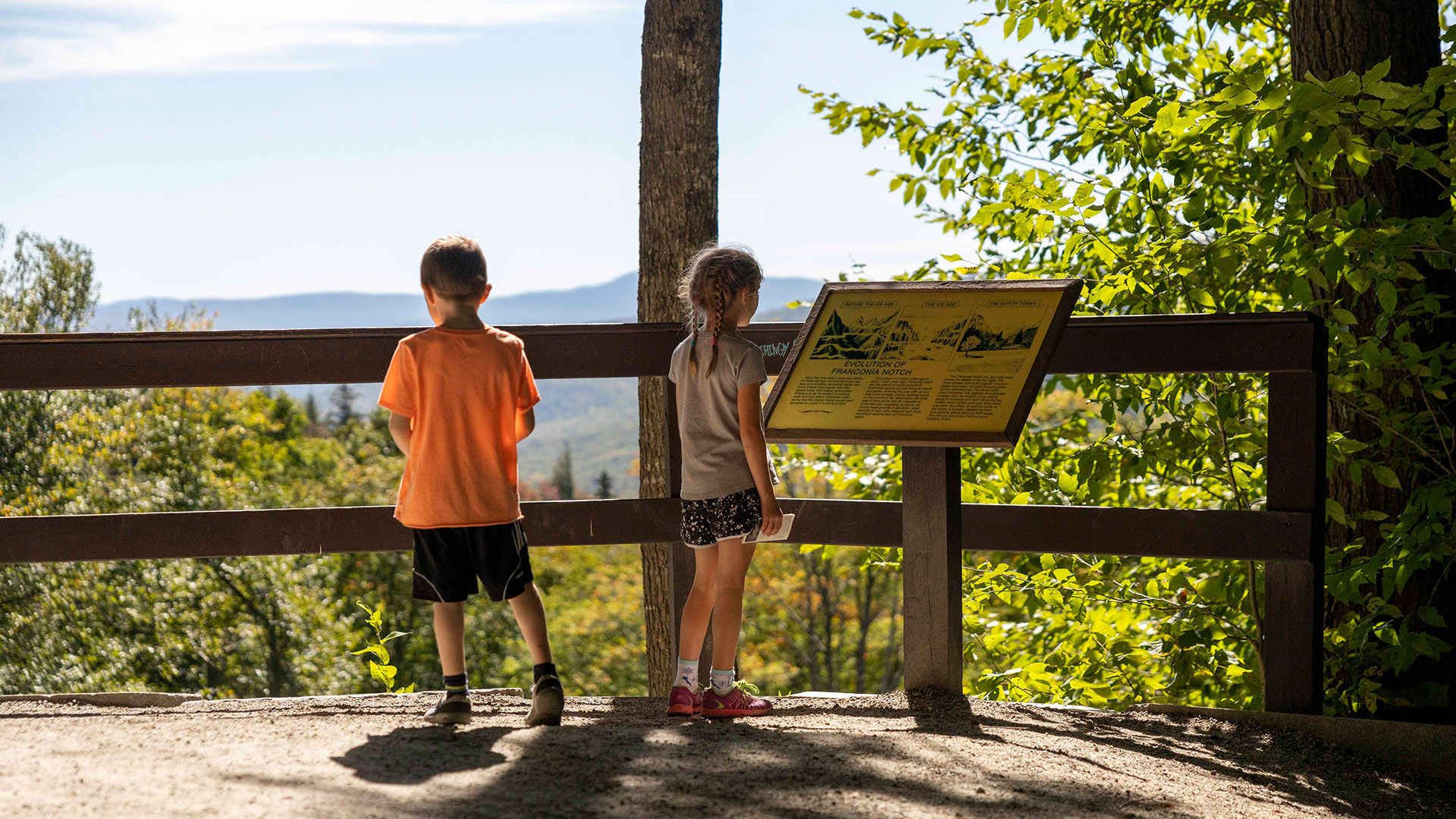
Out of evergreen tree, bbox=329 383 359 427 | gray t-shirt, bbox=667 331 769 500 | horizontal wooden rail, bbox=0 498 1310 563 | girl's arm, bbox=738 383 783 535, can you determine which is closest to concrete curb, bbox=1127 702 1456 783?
horizontal wooden rail, bbox=0 498 1310 563

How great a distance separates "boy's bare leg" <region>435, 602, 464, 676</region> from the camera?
10.6 ft

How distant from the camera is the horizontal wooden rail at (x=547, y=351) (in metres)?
3.71

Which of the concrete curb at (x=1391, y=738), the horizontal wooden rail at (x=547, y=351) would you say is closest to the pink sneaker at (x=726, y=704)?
the horizontal wooden rail at (x=547, y=351)

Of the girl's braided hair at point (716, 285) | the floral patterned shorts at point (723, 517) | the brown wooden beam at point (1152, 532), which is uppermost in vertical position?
the girl's braided hair at point (716, 285)

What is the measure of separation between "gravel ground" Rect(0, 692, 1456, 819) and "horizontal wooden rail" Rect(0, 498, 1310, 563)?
0.53 m

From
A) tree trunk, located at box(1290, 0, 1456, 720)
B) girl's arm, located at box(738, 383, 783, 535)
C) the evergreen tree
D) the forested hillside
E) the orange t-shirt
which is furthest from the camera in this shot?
the evergreen tree

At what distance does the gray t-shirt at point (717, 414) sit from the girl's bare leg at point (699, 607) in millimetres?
207

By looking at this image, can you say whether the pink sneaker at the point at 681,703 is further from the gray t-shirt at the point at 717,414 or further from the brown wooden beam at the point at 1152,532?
the brown wooden beam at the point at 1152,532

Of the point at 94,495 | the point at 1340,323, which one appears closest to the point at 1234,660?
the point at 1340,323

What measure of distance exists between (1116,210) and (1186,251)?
84 cm

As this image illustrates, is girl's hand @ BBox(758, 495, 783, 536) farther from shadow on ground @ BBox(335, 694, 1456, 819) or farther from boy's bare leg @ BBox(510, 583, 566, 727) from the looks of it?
boy's bare leg @ BBox(510, 583, 566, 727)

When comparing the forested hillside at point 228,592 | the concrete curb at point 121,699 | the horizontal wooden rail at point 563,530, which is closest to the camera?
the horizontal wooden rail at point 563,530

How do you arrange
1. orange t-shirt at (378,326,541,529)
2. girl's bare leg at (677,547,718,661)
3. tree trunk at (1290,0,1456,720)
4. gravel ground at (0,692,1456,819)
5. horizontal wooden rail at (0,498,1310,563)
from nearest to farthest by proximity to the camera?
gravel ground at (0,692,1456,819) < orange t-shirt at (378,326,541,529) < girl's bare leg at (677,547,718,661) < horizontal wooden rail at (0,498,1310,563) < tree trunk at (1290,0,1456,720)

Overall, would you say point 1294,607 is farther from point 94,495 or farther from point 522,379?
point 94,495
